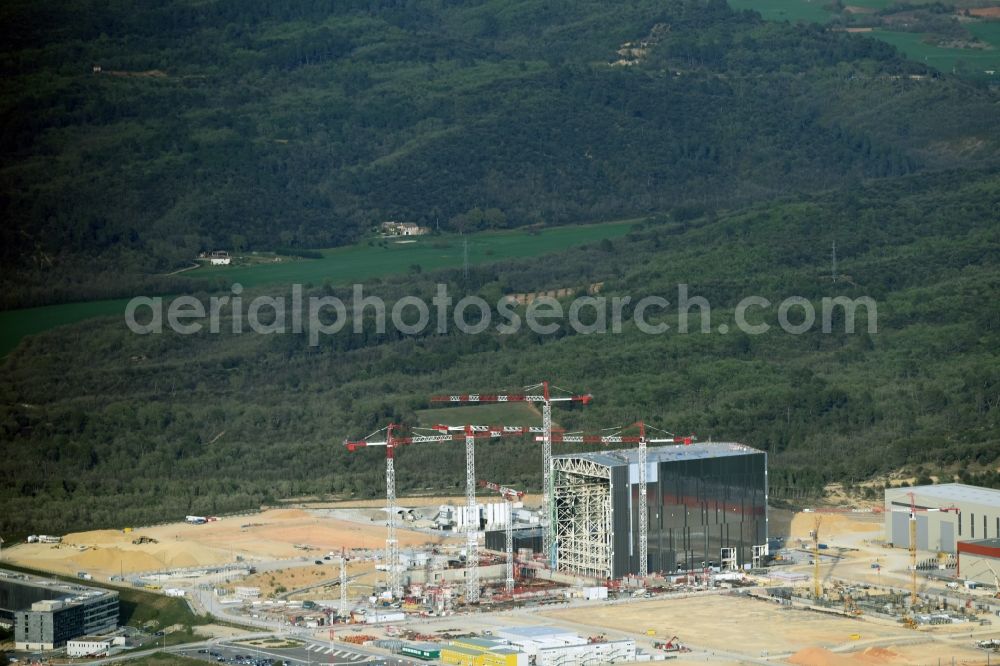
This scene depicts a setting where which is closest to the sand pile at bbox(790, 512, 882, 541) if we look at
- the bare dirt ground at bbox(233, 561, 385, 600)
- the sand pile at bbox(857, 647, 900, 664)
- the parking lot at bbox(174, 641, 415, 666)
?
the bare dirt ground at bbox(233, 561, 385, 600)

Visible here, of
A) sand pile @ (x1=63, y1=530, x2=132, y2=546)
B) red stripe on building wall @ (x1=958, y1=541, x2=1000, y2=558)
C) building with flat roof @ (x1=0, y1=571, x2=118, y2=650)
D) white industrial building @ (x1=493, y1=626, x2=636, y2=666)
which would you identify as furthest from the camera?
sand pile @ (x1=63, y1=530, x2=132, y2=546)

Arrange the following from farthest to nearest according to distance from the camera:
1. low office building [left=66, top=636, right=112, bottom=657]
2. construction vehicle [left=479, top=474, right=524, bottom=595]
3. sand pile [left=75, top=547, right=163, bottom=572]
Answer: sand pile [left=75, top=547, right=163, bottom=572] < construction vehicle [left=479, top=474, right=524, bottom=595] < low office building [left=66, top=636, right=112, bottom=657]

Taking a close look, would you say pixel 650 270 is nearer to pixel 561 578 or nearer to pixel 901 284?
pixel 901 284

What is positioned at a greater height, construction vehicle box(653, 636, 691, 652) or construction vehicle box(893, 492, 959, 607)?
construction vehicle box(893, 492, 959, 607)

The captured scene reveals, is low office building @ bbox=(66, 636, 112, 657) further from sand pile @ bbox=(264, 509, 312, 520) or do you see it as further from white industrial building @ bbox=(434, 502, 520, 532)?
sand pile @ bbox=(264, 509, 312, 520)

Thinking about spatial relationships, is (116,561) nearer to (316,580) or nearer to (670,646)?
(316,580)

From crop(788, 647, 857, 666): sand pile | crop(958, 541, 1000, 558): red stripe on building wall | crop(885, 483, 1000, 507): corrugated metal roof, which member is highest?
crop(885, 483, 1000, 507): corrugated metal roof

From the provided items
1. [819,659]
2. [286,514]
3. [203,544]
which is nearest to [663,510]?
[819,659]
